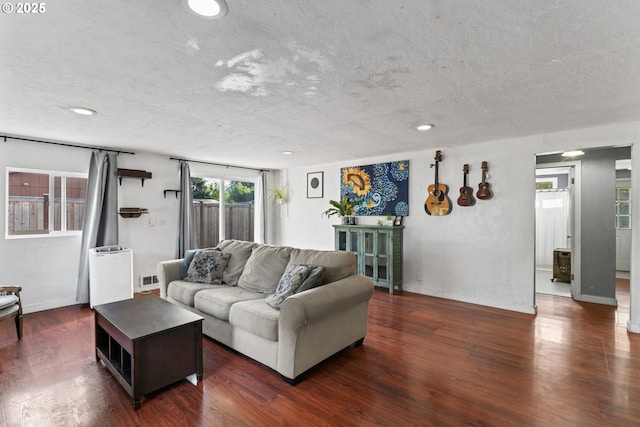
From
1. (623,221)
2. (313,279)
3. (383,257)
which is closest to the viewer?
(313,279)

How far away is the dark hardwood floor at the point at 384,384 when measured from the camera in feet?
6.25

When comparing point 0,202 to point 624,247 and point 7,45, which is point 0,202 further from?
point 624,247

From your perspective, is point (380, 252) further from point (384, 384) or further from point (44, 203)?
point (44, 203)

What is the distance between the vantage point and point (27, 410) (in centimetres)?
197

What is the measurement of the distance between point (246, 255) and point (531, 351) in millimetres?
3067

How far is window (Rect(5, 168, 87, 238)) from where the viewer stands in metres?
3.81

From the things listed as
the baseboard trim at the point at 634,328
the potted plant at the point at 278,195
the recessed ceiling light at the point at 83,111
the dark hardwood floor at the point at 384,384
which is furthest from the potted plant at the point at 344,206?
the baseboard trim at the point at 634,328

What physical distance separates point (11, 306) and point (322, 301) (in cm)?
312

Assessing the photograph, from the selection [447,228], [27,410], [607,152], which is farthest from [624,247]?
[27,410]

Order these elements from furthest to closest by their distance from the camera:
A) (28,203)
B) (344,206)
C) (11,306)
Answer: (344,206) → (28,203) → (11,306)

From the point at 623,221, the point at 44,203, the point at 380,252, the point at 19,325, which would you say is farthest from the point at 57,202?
the point at 623,221

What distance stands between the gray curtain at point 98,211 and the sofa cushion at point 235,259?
187 cm

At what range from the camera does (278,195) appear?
660cm

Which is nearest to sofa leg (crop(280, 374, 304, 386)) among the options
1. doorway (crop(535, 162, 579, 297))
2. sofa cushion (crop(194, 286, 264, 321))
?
sofa cushion (crop(194, 286, 264, 321))
